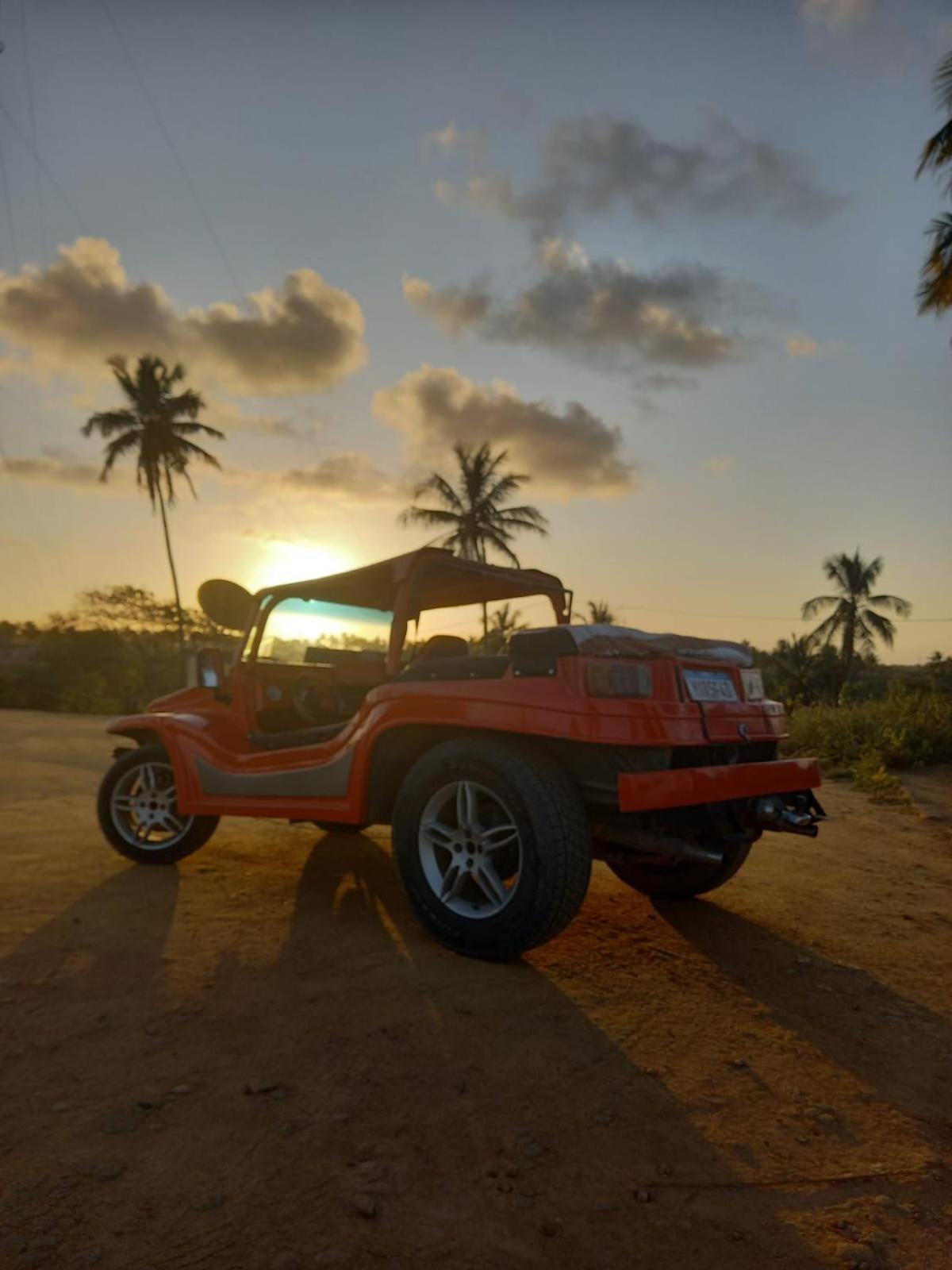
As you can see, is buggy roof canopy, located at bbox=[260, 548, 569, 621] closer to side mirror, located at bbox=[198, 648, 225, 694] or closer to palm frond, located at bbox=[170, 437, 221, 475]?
side mirror, located at bbox=[198, 648, 225, 694]

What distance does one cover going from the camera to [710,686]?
3.21 metres

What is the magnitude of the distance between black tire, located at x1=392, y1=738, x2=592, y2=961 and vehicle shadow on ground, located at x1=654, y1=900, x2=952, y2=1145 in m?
0.83

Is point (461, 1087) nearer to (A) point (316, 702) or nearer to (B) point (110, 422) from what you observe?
(A) point (316, 702)

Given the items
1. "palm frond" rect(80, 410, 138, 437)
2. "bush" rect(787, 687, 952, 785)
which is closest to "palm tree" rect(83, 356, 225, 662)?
"palm frond" rect(80, 410, 138, 437)

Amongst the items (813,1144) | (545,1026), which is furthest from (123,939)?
(813,1144)

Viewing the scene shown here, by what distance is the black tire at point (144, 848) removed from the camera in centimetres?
454

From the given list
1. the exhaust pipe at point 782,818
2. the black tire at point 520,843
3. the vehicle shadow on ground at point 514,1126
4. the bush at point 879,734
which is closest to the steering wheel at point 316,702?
the black tire at point 520,843

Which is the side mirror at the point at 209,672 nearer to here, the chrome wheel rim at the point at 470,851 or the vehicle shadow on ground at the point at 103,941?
the vehicle shadow on ground at the point at 103,941

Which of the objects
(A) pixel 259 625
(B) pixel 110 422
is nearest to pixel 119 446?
(B) pixel 110 422

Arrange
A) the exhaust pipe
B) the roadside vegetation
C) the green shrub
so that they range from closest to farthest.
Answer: the exhaust pipe, the green shrub, the roadside vegetation

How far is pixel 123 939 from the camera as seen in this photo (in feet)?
10.6

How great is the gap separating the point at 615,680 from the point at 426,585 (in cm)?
177

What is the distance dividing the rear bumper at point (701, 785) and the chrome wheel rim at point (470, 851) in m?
0.49

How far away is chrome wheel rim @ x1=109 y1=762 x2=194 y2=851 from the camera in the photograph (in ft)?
15.2
